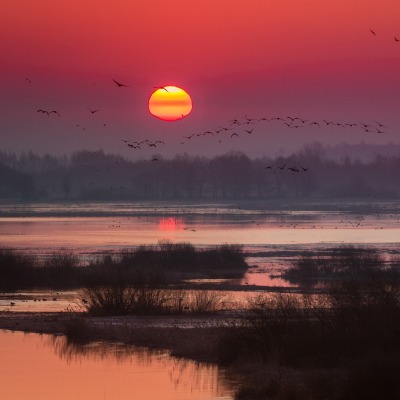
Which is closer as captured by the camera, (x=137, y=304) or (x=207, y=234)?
(x=137, y=304)

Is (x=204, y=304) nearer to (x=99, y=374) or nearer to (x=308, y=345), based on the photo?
(x=308, y=345)

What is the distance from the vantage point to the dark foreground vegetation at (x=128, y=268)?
150 feet

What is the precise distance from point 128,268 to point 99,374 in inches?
1050

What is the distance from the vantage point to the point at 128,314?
37406 millimetres

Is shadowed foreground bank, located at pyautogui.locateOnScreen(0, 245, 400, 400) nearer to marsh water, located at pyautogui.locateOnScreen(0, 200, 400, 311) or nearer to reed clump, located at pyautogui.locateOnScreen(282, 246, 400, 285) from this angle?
marsh water, located at pyautogui.locateOnScreen(0, 200, 400, 311)

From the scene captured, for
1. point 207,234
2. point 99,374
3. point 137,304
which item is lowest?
point 99,374

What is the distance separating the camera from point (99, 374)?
25.8 metres

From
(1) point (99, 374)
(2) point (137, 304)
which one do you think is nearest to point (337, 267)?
(2) point (137, 304)

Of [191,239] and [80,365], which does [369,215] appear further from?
[80,365]

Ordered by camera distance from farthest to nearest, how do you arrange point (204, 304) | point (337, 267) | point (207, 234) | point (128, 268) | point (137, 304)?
point (207, 234) < point (337, 267) < point (128, 268) < point (137, 304) < point (204, 304)

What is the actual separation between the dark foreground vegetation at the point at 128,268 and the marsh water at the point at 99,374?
10233 mm

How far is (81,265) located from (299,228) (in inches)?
1715

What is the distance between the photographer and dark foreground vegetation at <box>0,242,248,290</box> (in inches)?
1794

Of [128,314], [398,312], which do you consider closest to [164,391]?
[398,312]
